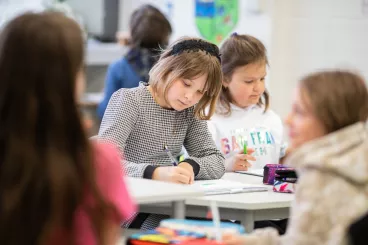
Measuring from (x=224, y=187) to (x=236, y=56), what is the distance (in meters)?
0.88

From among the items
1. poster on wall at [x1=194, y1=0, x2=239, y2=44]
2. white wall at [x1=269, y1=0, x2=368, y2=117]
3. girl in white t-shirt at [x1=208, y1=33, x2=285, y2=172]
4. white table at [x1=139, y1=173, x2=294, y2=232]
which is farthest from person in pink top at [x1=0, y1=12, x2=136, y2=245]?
poster on wall at [x1=194, y1=0, x2=239, y2=44]

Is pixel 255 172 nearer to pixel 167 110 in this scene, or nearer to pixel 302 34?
pixel 167 110

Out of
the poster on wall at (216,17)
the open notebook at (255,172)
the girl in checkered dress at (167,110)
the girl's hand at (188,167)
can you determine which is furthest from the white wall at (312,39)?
the girl's hand at (188,167)

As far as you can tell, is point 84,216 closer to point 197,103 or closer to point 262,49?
point 197,103

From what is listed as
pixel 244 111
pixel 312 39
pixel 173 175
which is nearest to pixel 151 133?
pixel 173 175

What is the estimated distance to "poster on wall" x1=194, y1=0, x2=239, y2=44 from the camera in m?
5.62

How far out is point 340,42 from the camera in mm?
5023

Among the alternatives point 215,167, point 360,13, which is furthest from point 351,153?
point 360,13

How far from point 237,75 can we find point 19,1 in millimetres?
3520

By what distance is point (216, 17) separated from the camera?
18.8ft

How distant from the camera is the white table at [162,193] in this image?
208cm

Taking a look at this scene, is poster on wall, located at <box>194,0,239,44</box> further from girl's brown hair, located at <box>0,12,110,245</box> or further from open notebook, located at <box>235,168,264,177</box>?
girl's brown hair, located at <box>0,12,110,245</box>

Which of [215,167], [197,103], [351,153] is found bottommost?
[215,167]

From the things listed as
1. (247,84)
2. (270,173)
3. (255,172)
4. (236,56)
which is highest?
(236,56)
